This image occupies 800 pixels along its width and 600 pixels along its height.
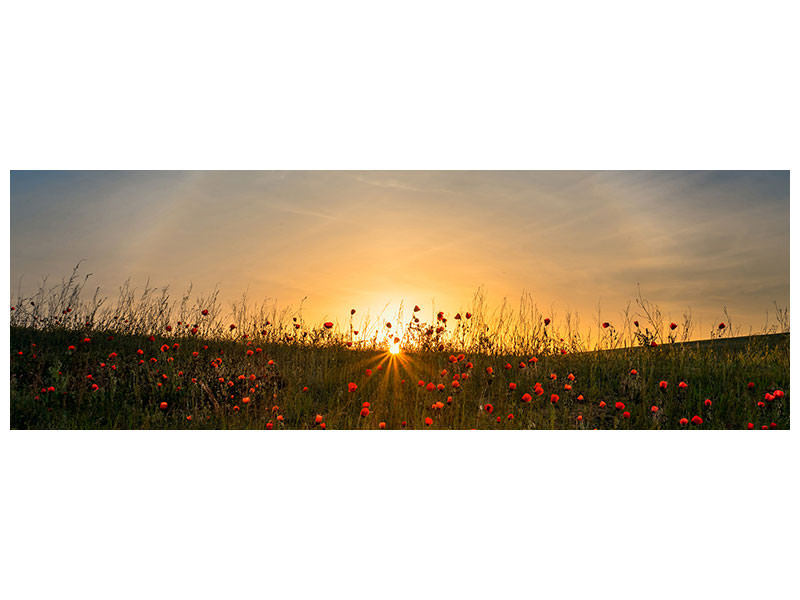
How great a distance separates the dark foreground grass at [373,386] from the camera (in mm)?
3541

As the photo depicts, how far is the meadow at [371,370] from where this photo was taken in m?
3.56

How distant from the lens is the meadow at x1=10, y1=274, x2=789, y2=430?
3.56m

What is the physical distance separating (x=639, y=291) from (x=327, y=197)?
92.6 inches

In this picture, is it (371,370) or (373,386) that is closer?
(373,386)

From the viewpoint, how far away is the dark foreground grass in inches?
139

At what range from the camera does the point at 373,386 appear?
3.80 metres

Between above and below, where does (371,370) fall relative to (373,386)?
above

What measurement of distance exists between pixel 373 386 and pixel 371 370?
0.14 metres
